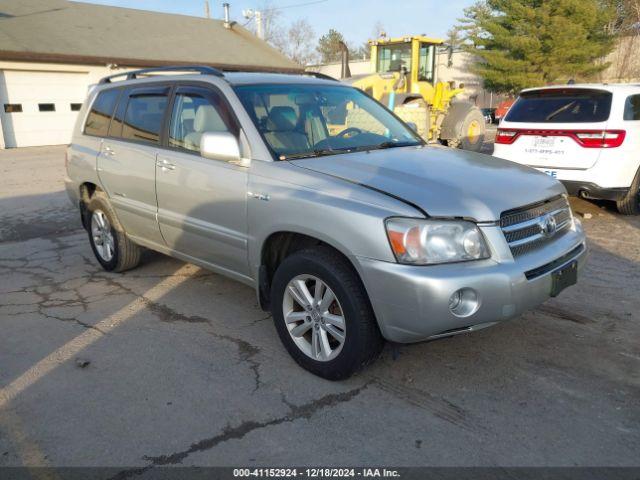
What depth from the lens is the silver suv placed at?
291cm

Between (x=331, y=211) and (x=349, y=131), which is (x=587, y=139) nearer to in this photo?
(x=349, y=131)

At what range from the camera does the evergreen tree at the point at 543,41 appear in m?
30.8

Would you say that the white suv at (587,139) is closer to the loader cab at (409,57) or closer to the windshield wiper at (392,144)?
the windshield wiper at (392,144)

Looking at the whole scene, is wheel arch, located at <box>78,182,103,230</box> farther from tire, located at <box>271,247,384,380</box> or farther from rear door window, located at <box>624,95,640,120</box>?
rear door window, located at <box>624,95,640,120</box>

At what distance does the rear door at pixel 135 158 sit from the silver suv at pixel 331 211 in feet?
0.06

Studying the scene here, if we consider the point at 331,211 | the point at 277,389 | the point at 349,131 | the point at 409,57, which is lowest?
the point at 277,389

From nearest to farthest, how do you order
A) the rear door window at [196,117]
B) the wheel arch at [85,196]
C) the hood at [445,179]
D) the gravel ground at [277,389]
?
1. the gravel ground at [277,389]
2. the hood at [445,179]
3. the rear door window at [196,117]
4. the wheel arch at [85,196]

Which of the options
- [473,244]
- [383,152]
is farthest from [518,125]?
[473,244]

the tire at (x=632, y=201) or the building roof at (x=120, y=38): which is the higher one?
the building roof at (x=120, y=38)

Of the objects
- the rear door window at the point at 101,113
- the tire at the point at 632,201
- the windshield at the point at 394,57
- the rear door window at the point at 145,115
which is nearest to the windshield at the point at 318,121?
the rear door window at the point at 145,115

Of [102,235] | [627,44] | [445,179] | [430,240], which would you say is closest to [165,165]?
[102,235]

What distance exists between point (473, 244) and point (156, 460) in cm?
201

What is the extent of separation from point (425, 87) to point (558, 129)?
24.7 ft

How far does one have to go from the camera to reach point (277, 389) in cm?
332
